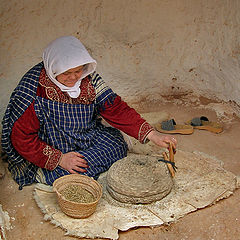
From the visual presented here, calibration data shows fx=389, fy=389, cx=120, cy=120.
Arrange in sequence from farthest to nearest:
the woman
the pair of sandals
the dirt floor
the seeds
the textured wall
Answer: the pair of sandals < the textured wall < the woman < the seeds < the dirt floor

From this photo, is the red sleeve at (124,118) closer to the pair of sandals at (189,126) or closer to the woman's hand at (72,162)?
the woman's hand at (72,162)

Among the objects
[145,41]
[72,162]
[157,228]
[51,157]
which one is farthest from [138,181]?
[145,41]

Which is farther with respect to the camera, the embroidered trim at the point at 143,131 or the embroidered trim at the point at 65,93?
the embroidered trim at the point at 143,131

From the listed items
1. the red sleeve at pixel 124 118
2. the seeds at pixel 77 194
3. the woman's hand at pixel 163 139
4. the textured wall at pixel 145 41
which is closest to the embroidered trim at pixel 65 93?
the red sleeve at pixel 124 118

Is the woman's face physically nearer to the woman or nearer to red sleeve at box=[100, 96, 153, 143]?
the woman

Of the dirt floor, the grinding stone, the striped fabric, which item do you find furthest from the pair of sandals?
the grinding stone

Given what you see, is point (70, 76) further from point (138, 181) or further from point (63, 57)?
point (138, 181)

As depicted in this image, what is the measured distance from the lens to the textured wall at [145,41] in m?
3.34

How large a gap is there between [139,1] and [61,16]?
83 cm

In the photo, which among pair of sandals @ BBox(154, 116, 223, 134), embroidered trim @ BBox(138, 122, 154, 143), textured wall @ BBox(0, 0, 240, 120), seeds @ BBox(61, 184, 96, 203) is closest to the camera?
seeds @ BBox(61, 184, 96, 203)

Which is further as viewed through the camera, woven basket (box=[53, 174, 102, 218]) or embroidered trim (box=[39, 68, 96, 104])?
embroidered trim (box=[39, 68, 96, 104])

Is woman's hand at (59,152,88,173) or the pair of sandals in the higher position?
woman's hand at (59,152,88,173)

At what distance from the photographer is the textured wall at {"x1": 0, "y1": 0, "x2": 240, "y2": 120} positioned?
131 inches

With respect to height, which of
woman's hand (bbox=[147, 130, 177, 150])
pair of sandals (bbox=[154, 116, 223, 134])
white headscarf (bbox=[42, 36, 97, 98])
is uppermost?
white headscarf (bbox=[42, 36, 97, 98])
